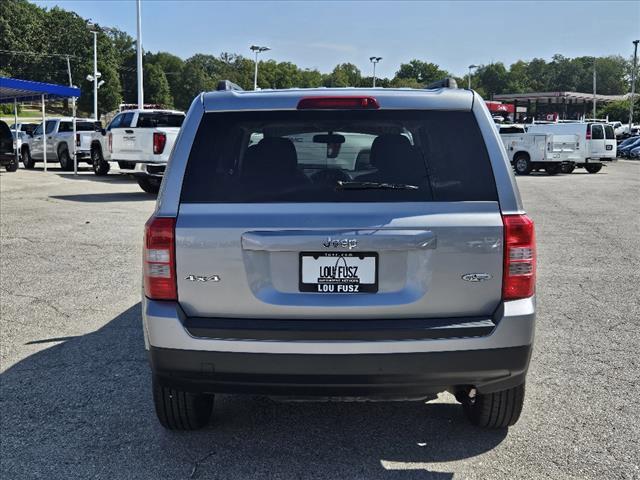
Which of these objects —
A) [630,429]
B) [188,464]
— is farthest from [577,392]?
[188,464]

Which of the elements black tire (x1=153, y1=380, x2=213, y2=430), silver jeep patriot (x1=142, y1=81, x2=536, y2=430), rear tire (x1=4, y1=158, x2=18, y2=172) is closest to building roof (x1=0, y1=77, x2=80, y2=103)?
rear tire (x1=4, y1=158, x2=18, y2=172)

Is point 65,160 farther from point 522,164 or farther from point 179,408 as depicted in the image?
point 179,408

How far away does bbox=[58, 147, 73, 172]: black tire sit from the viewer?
2709 centimetres

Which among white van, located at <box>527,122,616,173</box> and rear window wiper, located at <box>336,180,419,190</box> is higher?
white van, located at <box>527,122,616,173</box>

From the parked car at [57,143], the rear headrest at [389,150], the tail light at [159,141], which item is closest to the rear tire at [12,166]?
the parked car at [57,143]

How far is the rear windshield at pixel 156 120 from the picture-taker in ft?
64.6

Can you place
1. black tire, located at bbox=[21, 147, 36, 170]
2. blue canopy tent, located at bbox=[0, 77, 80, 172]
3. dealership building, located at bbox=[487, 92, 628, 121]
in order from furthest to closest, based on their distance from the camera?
dealership building, located at bbox=[487, 92, 628, 121] → black tire, located at bbox=[21, 147, 36, 170] → blue canopy tent, located at bbox=[0, 77, 80, 172]

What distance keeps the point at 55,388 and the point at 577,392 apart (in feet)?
11.4

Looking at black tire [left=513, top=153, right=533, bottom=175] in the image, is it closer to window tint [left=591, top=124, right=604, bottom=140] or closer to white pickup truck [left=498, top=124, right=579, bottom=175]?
white pickup truck [left=498, top=124, right=579, bottom=175]

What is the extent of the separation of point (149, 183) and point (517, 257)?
52.3ft

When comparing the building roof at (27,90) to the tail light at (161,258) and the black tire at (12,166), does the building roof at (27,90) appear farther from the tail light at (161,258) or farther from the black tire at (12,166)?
the tail light at (161,258)

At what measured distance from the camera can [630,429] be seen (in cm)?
410

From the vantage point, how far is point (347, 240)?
3188mm

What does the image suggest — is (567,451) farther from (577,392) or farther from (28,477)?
(28,477)
